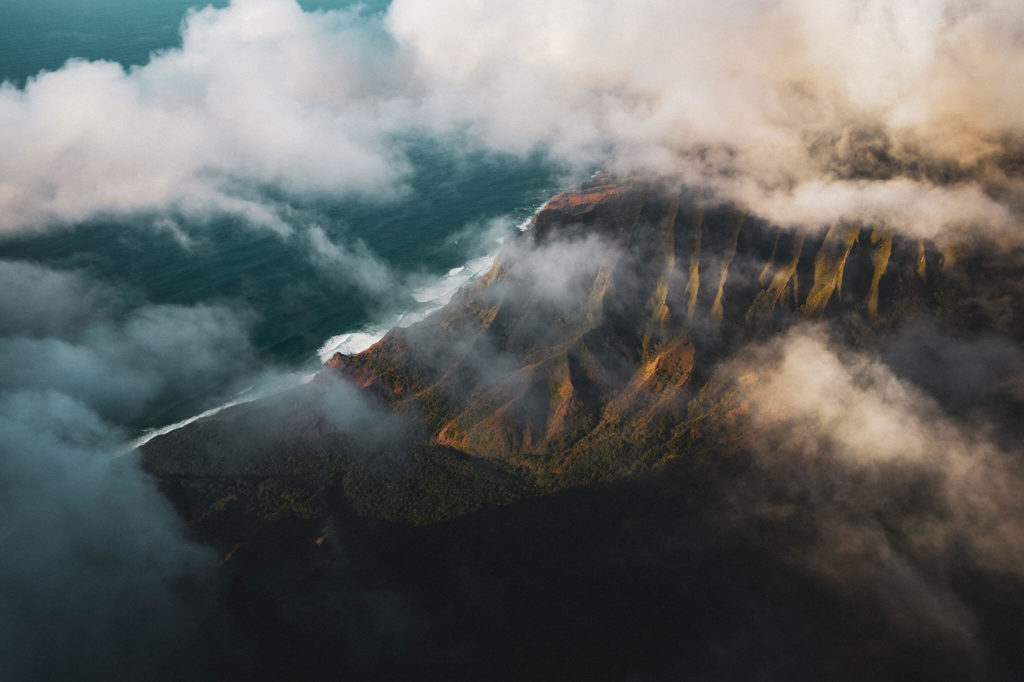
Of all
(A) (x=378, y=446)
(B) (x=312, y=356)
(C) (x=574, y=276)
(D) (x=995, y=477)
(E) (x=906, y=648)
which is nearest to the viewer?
(E) (x=906, y=648)

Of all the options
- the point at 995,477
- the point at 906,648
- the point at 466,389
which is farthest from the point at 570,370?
the point at 995,477

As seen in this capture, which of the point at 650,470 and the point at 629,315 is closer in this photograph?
the point at 650,470

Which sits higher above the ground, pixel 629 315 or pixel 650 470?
pixel 629 315

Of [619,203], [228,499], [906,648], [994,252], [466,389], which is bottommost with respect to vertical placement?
[906,648]

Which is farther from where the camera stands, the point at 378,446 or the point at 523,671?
the point at 378,446

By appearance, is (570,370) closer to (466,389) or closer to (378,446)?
(466,389)

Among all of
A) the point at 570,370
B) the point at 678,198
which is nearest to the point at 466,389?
the point at 570,370

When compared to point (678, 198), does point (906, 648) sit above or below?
below

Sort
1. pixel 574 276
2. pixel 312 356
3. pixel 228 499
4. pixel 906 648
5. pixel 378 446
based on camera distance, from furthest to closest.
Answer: pixel 312 356 → pixel 574 276 → pixel 378 446 → pixel 228 499 → pixel 906 648

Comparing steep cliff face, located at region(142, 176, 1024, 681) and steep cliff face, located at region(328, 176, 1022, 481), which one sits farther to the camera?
steep cliff face, located at region(328, 176, 1022, 481)

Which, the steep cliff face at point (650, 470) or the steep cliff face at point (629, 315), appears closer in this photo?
the steep cliff face at point (650, 470)
